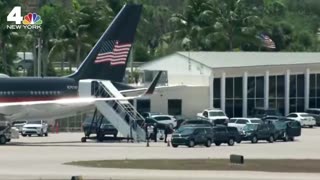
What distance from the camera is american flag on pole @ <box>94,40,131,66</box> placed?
7119 cm

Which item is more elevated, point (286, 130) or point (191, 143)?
point (286, 130)

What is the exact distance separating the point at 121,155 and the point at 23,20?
48169mm

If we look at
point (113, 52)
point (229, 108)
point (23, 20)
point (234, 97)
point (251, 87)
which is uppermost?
point (23, 20)

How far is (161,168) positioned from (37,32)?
60.4 metres

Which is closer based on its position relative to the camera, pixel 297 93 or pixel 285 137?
pixel 285 137

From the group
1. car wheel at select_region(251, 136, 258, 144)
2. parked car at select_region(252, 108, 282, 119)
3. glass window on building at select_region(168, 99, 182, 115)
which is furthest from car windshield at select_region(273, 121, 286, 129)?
glass window on building at select_region(168, 99, 182, 115)

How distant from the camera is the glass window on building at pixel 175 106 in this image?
9244cm

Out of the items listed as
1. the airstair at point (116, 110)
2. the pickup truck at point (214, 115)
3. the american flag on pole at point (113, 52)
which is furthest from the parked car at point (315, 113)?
the airstair at point (116, 110)

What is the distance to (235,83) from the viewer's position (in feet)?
313

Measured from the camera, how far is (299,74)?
99750 mm

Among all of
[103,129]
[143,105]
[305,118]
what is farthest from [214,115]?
[103,129]

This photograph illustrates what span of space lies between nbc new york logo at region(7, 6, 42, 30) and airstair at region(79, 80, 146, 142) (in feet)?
89.8

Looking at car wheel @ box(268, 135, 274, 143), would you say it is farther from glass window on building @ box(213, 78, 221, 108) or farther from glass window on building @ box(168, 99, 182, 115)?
glass window on building @ box(213, 78, 221, 108)

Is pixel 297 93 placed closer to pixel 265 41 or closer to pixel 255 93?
pixel 255 93
